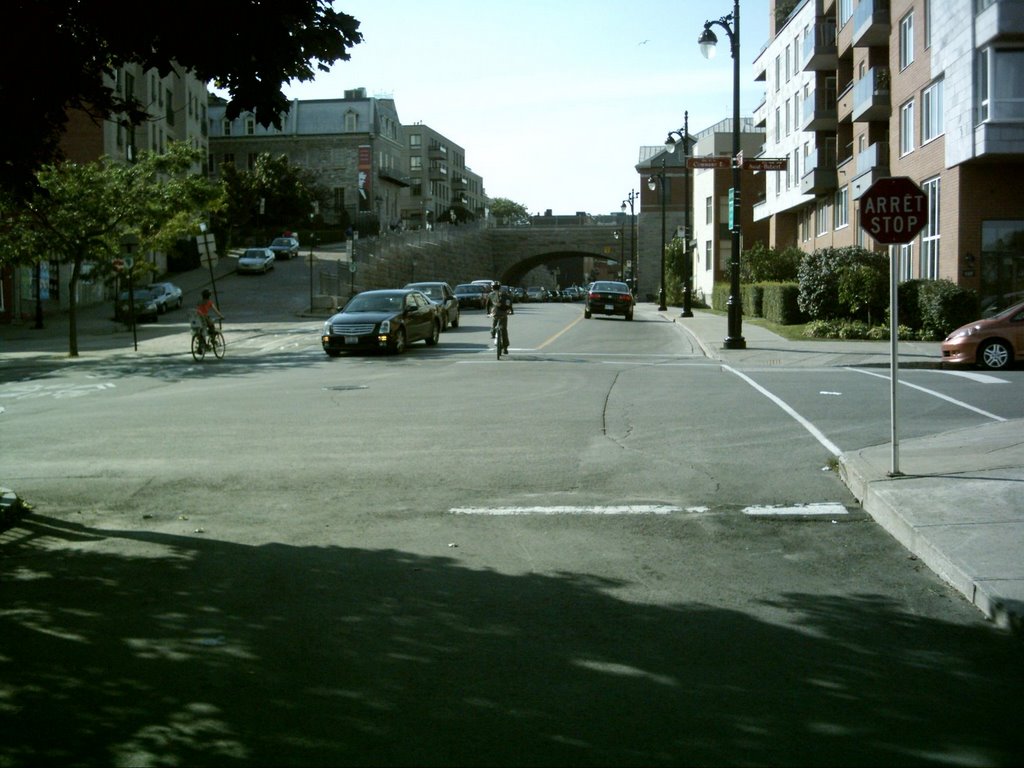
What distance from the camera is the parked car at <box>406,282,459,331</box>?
1447 inches

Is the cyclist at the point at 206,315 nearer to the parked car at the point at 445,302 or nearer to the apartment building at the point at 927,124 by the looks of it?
the parked car at the point at 445,302

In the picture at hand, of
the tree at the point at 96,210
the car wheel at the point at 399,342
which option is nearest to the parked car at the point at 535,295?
the tree at the point at 96,210

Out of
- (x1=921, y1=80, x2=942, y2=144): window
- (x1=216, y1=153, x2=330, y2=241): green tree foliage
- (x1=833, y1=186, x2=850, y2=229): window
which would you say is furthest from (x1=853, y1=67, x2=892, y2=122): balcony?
(x1=216, y1=153, x2=330, y2=241): green tree foliage

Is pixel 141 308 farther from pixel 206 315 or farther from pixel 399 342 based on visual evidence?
pixel 399 342

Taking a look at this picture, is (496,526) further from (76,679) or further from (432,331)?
(432,331)

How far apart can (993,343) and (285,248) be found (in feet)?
203

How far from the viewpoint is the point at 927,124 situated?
3438 cm

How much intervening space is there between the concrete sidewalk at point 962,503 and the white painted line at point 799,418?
44cm

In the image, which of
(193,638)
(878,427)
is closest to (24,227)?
(878,427)

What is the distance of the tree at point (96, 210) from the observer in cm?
2923

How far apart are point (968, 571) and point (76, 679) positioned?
490 centimetres

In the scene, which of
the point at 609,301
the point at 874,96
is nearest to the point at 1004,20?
the point at 874,96

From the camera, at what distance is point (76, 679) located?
5117mm

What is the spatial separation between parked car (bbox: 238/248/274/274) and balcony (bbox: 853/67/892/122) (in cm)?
3776
